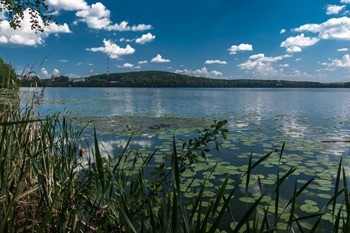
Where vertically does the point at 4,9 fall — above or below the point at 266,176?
above

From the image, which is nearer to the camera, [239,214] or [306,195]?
[239,214]

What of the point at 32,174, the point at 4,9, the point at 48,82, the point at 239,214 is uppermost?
the point at 4,9

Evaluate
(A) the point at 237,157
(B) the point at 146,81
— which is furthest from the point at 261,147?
(B) the point at 146,81

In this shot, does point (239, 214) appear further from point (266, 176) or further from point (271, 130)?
point (271, 130)

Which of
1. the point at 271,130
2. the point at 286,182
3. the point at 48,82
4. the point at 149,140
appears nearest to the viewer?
the point at 48,82

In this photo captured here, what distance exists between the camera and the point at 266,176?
7.87 m

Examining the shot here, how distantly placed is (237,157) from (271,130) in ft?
22.6


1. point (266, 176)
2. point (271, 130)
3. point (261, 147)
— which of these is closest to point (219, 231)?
point (266, 176)

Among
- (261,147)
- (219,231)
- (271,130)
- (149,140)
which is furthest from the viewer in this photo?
(271,130)

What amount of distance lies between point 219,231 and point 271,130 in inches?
469

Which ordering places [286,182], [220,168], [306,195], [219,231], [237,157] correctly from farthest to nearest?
[237,157] → [220,168] → [286,182] → [306,195] → [219,231]

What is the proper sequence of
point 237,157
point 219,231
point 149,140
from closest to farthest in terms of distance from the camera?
point 219,231 → point 237,157 → point 149,140

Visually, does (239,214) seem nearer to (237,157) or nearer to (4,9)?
(237,157)

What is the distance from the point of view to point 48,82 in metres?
3.94
